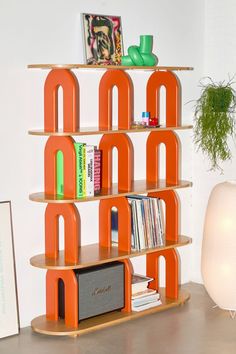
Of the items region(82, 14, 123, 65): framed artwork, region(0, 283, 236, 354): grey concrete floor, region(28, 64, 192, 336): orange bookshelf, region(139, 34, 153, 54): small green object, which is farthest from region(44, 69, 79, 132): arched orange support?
region(0, 283, 236, 354): grey concrete floor

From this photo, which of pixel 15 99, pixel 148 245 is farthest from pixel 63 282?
pixel 15 99

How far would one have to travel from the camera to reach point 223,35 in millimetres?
4543

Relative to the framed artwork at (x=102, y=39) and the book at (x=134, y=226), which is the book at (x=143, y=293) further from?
the framed artwork at (x=102, y=39)

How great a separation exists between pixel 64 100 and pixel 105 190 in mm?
587

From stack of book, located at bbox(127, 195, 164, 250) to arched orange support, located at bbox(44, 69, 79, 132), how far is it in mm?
676

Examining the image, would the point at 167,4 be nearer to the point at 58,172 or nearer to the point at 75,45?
the point at 75,45

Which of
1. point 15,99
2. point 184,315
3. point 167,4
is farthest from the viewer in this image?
point 167,4

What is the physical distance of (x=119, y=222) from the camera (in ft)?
13.1

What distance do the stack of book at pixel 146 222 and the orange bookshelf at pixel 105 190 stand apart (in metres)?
0.06

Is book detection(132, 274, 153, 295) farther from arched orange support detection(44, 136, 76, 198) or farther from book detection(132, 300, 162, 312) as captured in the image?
arched orange support detection(44, 136, 76, 198)

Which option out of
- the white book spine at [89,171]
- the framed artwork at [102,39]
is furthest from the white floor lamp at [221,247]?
the framed artwork at [102,39]

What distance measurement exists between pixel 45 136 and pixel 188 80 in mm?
1226

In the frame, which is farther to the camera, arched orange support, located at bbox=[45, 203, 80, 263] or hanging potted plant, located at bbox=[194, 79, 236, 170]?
hanging potted plant, located at bbox=[194, 79, 236, 170]

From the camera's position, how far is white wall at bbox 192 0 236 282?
14.8 feet
